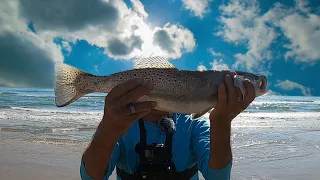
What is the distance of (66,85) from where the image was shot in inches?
120

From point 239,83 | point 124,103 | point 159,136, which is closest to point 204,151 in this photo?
point 159,136

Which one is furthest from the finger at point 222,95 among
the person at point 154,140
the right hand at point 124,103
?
the right hand at point 124,103

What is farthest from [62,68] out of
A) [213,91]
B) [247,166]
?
[247,166]

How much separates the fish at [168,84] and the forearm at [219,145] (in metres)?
0.19

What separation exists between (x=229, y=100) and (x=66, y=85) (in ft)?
4.76

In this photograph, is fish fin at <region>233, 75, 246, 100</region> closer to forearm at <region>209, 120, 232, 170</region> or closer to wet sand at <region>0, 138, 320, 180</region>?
forearm at <region>209, 120, 232, 170</region>

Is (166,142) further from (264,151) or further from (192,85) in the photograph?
(264,151)

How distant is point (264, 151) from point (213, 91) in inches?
274

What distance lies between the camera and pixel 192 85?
296 cm

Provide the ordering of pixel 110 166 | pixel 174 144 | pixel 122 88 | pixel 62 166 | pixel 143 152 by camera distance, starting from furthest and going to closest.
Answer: pixel 62 166 → pixel 174 144 → pixel 143 152 → pixel 110 166 → pixel 122 88

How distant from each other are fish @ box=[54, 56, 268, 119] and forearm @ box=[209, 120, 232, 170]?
19 centimetres

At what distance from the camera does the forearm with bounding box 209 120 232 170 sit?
2943mm

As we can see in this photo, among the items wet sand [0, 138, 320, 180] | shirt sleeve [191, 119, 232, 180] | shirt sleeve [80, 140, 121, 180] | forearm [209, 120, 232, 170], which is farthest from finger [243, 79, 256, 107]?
wet sand [0, 138, 320, 180]

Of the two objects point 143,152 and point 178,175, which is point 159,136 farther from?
point 178,175
